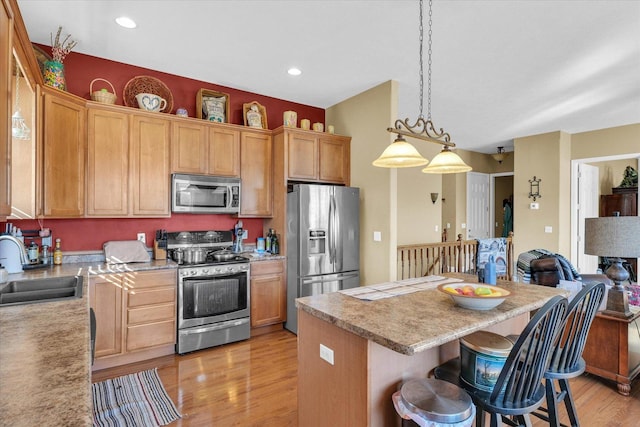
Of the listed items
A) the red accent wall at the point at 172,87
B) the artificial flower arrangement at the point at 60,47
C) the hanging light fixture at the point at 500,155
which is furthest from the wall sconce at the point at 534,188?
the artificial flower arrangement at the point at 60,47

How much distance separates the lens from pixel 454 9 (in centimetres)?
243

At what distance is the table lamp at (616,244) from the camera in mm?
2424

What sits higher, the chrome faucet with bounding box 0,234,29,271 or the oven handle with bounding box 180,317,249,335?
the chrome faucet with bounding box 0,234,29,271

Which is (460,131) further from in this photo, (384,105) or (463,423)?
(463,423)

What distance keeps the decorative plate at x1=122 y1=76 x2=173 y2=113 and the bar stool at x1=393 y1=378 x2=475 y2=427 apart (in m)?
3.50

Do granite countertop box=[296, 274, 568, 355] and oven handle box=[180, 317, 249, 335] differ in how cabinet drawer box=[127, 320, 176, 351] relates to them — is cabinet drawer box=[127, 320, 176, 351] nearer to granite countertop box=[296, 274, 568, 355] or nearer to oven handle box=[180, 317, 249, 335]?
oven handle box=[180, 317, 249, 335]

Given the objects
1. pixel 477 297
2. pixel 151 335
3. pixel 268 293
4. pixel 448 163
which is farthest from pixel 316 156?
pixel 477 297

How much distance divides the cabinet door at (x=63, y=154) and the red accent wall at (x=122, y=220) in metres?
0.37

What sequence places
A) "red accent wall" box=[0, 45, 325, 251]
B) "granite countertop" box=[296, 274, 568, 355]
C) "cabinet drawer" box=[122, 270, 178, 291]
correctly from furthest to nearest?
"red accent wall" box=[0, 45, 325, 251] < "cabinet drawer" box=[122, 270, 178, 291] < "granite countertop" box=[296, 274, 568, 355]

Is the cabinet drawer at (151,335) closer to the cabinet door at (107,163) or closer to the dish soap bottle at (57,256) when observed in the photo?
the dish soap bottle at (57,256)

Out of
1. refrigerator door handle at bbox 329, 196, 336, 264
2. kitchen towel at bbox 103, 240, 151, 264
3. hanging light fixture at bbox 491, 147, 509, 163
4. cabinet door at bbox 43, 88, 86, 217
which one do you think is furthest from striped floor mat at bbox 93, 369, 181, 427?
hanging light fixture at bbox 491, 147, 509, 163

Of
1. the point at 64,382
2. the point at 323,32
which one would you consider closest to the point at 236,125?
the point at 323,32

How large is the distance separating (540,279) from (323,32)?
3.07 metres

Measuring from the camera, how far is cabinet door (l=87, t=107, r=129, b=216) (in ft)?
10.1
